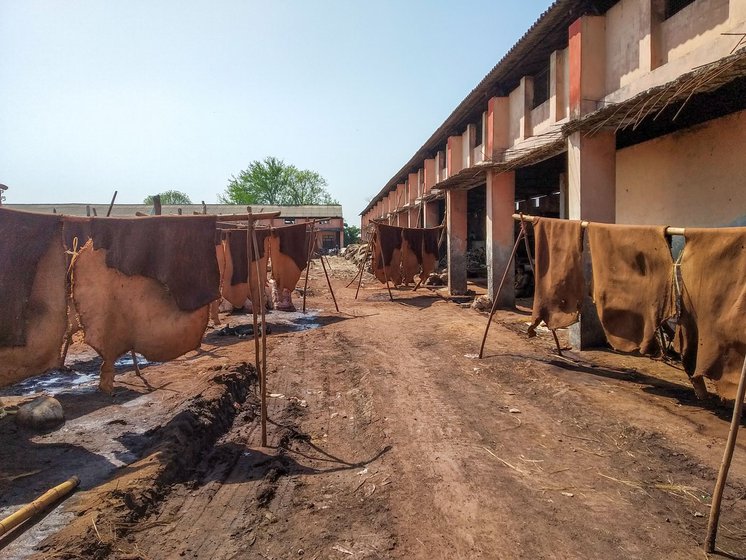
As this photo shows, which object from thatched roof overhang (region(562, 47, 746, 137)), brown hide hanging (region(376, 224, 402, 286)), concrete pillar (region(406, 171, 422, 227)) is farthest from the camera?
concrete pillar (region(406, 171, 422, 227))

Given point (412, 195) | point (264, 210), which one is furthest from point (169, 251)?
point (264, 210)

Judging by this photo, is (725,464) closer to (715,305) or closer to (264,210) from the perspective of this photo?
(715,305)

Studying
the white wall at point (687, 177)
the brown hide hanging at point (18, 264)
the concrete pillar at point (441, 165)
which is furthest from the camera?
the concrete pillar at point (441, 165)

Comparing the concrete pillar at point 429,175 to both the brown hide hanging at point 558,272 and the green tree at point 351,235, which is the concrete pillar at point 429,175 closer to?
the brown hide hanging at point 558,272

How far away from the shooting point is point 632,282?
205 inches

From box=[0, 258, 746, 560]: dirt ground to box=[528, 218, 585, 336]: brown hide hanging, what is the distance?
34.9 inches

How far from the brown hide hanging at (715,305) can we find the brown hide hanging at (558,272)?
72.8 inches

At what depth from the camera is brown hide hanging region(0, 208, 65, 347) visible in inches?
166

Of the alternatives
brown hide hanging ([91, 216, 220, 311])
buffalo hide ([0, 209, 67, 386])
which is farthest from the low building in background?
buffalo hide ([0, 209, 67, 386])

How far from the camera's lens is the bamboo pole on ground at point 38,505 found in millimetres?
3154

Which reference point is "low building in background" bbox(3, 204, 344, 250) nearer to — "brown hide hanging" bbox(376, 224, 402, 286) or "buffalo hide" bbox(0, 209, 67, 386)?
"brown hide hanging" bbox(376, 224, 402, 286)

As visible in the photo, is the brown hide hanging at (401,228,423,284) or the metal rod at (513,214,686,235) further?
the brown hide hanging at (401,228,423,284)

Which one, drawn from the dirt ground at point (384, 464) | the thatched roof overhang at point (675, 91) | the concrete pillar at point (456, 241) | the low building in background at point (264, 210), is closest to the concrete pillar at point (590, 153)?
the thatched roof overhang at point (675, 91)

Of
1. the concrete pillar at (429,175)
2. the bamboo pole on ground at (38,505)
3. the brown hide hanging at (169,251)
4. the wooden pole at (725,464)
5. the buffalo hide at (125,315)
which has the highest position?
the concrete pillar at (429,175)
